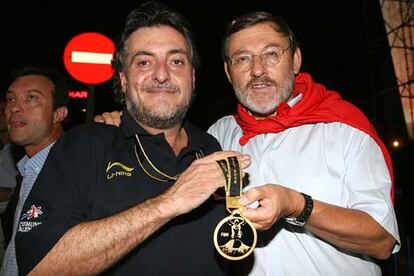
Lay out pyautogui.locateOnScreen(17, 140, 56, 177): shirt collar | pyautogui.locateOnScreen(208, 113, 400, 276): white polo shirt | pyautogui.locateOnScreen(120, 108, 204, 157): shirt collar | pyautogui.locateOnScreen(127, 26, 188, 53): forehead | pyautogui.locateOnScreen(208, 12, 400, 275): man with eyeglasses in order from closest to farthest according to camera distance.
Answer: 1. pyautogui.locateOnScreen(208, 12, 400, 275): man with eyeglasses
2. pyautogui.locateOnScreen(208, 113, 400, 276): white polo shirt
3. pyautogui.locateOnScreen(120, 108, 204, 157): shirt collar
4. pyautogui.locateOnScreen(127, 26, 188, 53): forehead
5. pyautogui.locateOnScreen(17, 140, 56, 177): shirt collar

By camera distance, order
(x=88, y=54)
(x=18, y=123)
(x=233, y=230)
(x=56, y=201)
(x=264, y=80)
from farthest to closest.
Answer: (x=88, y=54) → (x=18, y=123) → (x=264, y=80) → (x=56, y=201) → (x=233, y=230)

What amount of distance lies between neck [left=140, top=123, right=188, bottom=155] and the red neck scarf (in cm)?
46

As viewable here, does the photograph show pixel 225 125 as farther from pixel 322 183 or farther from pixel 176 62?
pixel 322 183

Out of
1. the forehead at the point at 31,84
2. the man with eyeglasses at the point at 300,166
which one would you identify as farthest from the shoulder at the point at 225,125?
the forehead at the point at 31,84

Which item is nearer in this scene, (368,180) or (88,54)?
(368,180)

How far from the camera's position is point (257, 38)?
2.92 meters

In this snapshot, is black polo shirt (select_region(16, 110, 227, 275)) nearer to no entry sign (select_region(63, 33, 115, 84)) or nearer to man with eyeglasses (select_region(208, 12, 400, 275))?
man with eyeglasses (select_region(208, 12, 400, 275))

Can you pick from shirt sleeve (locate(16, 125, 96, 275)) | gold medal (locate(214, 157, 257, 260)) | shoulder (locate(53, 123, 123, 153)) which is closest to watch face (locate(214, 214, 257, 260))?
gold medal (locate(214, 157, 257, 260))

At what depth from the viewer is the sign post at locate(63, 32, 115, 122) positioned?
17.4 feet

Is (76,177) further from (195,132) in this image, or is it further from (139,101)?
(195,132)

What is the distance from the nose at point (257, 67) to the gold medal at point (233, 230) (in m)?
1.04

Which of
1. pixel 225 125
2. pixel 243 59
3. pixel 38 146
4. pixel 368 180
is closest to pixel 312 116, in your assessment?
pixel 368 180

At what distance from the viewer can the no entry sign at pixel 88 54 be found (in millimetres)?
5367

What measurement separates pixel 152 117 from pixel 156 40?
1.72 ft
